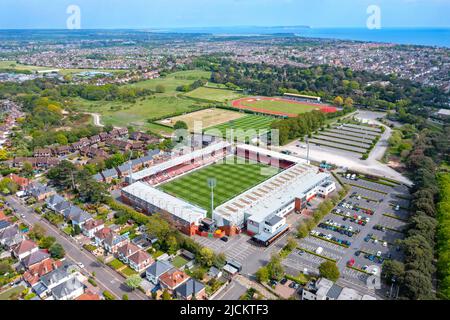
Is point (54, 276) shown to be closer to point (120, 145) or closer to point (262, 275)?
point (262, 275)

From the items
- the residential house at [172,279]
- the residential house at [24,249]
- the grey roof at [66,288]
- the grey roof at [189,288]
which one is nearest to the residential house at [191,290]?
the grey roof at [189,288]

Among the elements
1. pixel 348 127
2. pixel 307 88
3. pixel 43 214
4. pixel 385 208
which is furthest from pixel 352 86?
pixel 43 214

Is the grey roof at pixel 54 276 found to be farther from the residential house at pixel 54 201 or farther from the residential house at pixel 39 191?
the residential house at pixel 39 191

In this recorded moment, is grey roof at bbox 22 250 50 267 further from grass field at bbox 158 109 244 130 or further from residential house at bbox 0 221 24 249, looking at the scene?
grass field at bbox 158 109 244 130

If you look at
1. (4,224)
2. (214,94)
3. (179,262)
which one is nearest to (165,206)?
(179,262)
